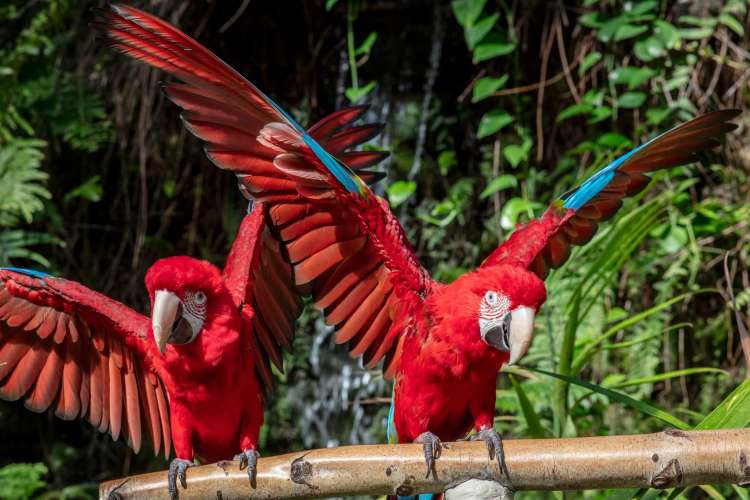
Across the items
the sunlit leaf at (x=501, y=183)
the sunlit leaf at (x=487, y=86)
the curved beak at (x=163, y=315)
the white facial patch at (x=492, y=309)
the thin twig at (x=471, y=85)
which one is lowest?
the white facial patch at (x=492, y=309)

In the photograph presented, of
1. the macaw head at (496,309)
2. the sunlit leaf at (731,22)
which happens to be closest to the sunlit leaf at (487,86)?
the sunlit leaf at (731,22)

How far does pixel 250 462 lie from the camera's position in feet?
4.41

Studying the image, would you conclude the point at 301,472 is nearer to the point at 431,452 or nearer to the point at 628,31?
the point at 431,452

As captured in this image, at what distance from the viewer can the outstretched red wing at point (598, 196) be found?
158 cm

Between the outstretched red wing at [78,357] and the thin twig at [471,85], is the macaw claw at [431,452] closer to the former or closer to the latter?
the outstretched red wing at [78,357]

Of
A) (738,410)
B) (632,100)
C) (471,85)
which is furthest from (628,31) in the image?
(738,410)

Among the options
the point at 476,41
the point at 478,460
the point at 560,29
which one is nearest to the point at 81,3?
the point at 476,41

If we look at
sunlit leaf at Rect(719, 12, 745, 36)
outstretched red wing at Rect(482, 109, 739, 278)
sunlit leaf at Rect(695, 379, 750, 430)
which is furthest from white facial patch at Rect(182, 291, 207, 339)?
sunlit leaf at Rect(719, 12, 745, 36)

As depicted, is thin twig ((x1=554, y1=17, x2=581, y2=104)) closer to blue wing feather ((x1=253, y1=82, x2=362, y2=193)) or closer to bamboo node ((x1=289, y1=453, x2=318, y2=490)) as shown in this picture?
blue wing feather ((x1=253, y1=82, x2=362, y2=193))

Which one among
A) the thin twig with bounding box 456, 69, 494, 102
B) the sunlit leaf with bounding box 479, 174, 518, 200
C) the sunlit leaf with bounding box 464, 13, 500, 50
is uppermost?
the sunlit leaf with bounding box 464, 13, 500, 50

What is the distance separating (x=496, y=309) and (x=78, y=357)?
802 millimetres

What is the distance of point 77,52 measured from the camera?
292cm

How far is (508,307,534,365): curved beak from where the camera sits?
129 centimetres

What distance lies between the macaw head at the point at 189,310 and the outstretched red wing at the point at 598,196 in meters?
0.47
